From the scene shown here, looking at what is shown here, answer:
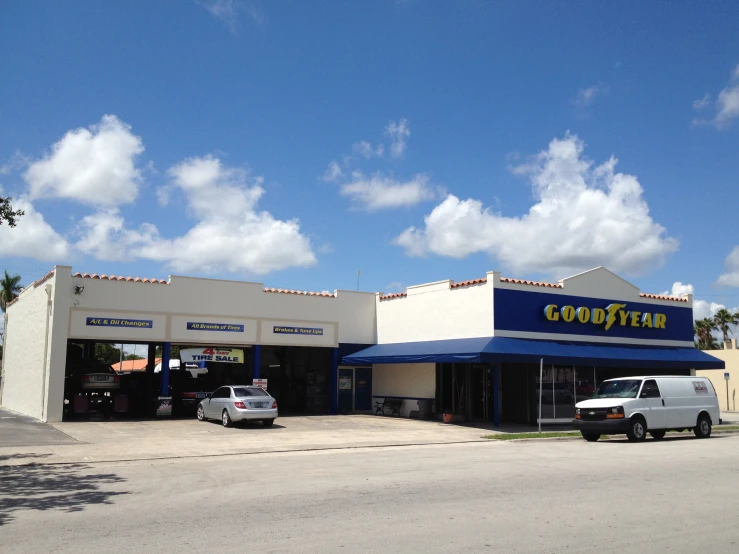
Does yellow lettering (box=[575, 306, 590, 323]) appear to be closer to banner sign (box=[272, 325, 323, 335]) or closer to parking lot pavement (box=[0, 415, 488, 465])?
parking lot pavement (box=[0, 415, 488, 465])

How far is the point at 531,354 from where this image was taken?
24297 mm

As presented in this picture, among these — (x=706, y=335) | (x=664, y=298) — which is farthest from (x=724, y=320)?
(x=664, y=298)

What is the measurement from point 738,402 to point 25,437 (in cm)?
4035

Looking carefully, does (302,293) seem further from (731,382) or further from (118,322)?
(731,382)

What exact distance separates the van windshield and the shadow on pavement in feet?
48.3

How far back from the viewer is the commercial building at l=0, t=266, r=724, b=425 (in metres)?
25.9

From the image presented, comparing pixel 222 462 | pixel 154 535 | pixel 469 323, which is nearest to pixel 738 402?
pixel 469 323

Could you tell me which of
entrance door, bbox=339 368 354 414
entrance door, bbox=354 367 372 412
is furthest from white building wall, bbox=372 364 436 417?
entrance door, bbox=339 368 354 414

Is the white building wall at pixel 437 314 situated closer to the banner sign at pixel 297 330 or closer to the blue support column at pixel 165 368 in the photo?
the banner sign at pixel 297 330

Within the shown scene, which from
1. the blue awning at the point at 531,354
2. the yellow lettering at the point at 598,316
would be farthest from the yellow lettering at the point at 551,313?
the yellow lettering at the point at 598,316

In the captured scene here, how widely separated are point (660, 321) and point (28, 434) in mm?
26293

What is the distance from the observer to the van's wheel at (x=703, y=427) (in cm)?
2208

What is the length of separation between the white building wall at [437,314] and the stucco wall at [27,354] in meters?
14.4

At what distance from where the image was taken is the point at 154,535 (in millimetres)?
7809
